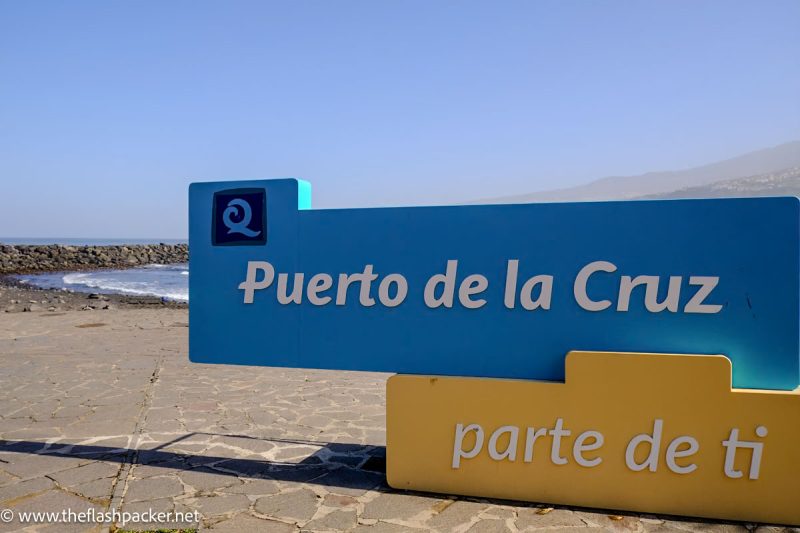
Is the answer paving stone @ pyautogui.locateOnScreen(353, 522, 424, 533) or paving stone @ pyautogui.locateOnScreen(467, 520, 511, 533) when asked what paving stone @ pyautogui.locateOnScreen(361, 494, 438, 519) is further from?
paving stone @ pyautogui.locateOnScreen(467, 520, 511, 533)

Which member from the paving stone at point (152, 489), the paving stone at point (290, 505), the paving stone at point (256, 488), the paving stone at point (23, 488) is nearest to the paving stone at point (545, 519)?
the paving stone at point (290, 505)

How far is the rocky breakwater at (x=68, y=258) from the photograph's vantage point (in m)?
37.2

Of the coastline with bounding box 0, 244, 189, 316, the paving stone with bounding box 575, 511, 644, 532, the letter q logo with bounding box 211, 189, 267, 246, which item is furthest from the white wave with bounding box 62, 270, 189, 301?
the paving stone with bounding box 575, 511, 644, 532

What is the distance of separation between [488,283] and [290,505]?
80.2 inches

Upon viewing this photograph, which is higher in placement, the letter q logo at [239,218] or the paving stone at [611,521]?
the letter q logo at [239,218]

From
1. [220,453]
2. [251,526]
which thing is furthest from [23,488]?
[251,526]

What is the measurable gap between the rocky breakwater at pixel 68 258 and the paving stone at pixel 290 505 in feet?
124

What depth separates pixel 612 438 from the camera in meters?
Answer: 3.81

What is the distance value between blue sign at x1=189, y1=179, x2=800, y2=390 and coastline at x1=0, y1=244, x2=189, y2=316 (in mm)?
12784

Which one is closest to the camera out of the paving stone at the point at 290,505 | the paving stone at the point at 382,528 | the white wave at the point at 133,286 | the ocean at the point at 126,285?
the paving stone at the point at 382,528

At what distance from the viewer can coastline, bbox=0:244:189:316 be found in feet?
55.7

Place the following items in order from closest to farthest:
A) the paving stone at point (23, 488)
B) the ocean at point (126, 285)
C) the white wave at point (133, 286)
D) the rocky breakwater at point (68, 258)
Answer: the paving stone at point (23, 488)
the white wave at point (133, 286)
the ocean at point (126, 285)
the rocky breakwater at point (68, 258)

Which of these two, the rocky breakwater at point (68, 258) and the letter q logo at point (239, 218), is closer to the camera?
the letter q logo at point (239, 218)

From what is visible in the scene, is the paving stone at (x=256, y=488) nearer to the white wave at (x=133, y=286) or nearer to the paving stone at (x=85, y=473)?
the paving stone at (x=85, y=473)
